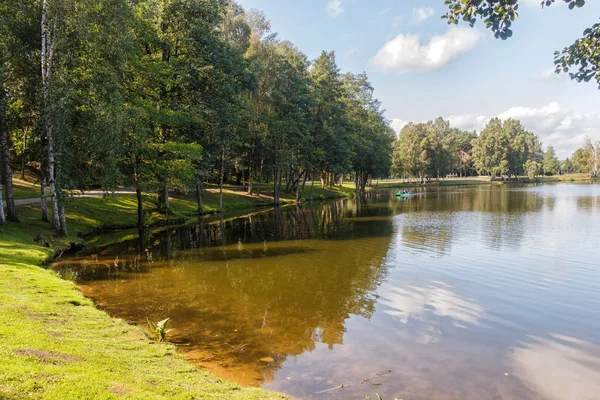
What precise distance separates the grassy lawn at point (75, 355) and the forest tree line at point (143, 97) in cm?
1023

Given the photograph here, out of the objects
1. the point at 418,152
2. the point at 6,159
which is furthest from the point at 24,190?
the point at 418,152

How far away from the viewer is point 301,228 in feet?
119

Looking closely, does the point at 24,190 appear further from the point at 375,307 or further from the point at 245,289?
the point at 375,307

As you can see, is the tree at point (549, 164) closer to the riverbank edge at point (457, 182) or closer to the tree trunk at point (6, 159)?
the riverbank edge at point (457, 182)

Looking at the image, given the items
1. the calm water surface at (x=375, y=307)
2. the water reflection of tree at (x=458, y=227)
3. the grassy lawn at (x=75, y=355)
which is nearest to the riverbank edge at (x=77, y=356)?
the grassy lawn at (x=75, y=355)

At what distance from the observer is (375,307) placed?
15.0 meters

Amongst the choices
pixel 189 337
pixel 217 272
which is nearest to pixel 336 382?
pixel 189 337

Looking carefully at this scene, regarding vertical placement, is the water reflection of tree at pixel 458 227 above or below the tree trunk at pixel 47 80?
below

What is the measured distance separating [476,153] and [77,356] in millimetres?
A: 160164

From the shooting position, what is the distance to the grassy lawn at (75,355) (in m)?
6.16

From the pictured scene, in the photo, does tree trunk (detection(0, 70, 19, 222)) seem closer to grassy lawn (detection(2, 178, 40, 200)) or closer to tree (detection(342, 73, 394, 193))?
grassy lawn (detection(2, 178, 40, 200))

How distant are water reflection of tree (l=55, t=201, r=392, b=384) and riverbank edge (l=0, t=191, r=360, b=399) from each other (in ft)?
4.11

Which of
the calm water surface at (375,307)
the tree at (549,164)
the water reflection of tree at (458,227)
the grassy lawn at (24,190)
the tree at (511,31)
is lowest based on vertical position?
the calm water surface at (375,307)

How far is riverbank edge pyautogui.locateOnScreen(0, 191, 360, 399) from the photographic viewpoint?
20.2ft
